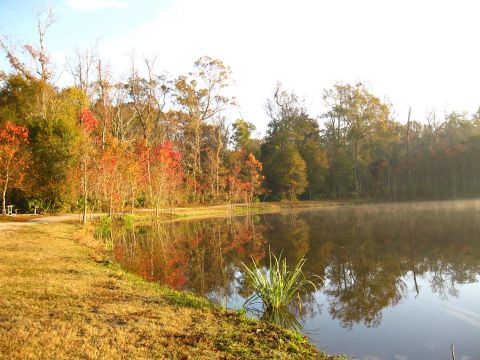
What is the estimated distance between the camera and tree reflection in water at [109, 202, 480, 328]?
9.66m

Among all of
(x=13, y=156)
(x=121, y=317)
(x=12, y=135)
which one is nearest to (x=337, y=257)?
(x=121, y=317)

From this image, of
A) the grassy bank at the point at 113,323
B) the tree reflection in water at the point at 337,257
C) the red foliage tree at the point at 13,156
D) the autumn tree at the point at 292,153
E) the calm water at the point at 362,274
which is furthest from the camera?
the autumn tree at the point at 292,153

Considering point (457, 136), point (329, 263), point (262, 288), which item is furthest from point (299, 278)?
point (457, 136)

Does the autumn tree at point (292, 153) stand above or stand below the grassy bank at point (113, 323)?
above

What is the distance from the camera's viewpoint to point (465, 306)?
28.4ft

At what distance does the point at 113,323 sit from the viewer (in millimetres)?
5793

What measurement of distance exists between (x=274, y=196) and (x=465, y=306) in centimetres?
3988

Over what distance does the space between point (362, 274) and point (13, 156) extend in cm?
1965

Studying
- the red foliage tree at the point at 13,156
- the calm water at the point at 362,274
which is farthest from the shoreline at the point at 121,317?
the red foliage tree at the point at 13,156

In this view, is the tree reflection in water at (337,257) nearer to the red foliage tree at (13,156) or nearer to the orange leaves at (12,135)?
the red foliage tree at (13,156)

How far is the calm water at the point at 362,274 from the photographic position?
23.0ft

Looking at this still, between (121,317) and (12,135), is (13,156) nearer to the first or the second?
(12,135)

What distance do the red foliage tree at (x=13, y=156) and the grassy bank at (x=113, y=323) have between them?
558 inches

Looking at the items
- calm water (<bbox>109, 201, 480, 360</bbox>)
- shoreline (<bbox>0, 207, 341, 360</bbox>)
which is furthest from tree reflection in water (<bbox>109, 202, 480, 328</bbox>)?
shoreline (<bbox>0, 207, 341, 360</bbox>)
